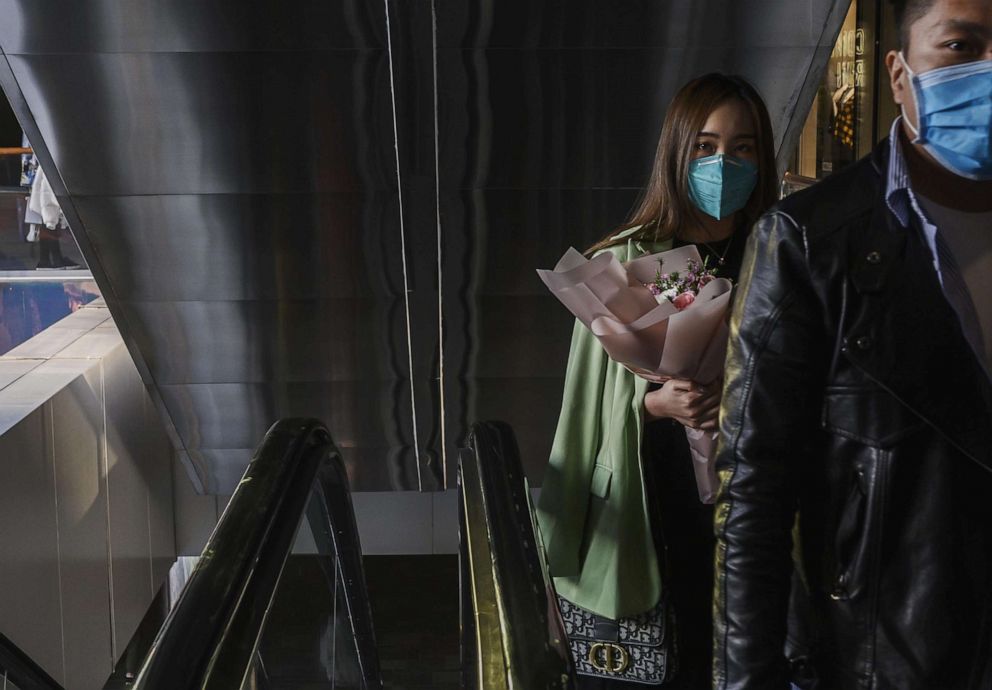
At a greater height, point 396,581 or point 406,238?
point 406,238

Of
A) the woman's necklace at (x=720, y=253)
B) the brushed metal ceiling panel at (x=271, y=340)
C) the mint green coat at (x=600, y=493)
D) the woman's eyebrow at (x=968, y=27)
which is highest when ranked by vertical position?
the woman's eyebrow at (x=968, y=27)

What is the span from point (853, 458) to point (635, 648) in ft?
3.42

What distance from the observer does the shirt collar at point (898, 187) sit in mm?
1622

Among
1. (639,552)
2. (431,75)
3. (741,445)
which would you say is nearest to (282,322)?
(431,75)

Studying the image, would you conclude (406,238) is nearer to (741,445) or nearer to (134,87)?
(134,87)

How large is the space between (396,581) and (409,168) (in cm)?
447

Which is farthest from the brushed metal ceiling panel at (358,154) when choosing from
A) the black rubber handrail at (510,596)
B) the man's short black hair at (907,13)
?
the man's short black hair at (907,13)

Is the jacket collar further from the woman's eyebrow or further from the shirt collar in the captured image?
the woman's eyebrow

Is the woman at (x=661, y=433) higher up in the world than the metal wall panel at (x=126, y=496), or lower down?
higher up

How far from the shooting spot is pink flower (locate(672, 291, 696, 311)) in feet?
7.98

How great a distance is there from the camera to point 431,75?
4691 millimetres

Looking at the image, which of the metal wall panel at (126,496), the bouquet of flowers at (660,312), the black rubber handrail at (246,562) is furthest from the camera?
the metal wall panel at (126,496)

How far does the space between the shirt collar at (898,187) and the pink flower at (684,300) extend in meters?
0.80

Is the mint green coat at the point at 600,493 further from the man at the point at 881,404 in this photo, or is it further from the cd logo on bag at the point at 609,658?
the man at the point at 881,404
